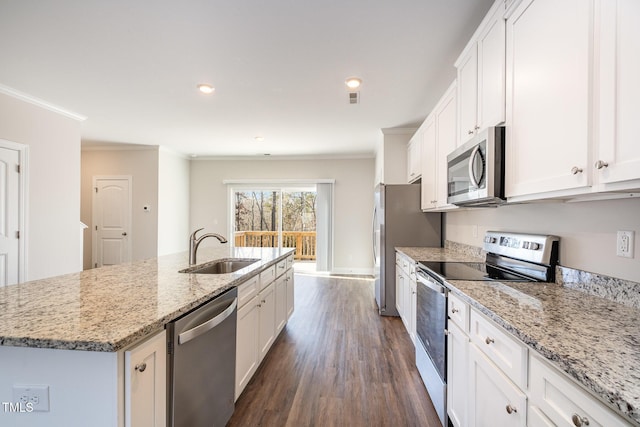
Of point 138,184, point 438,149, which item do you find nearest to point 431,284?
point 438,149

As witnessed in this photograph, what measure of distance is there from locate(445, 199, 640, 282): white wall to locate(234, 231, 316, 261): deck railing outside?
5.22 meters

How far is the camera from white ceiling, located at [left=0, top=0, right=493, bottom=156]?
1873 mm

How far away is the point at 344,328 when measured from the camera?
10.8ft

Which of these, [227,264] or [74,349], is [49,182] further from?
[74,349]

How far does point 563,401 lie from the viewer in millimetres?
817

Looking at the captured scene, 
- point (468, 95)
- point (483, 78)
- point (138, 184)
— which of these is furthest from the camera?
point (138, 184)

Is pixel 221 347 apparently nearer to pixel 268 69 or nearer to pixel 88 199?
pixel 268 69

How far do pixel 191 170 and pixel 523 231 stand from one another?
6537 mm

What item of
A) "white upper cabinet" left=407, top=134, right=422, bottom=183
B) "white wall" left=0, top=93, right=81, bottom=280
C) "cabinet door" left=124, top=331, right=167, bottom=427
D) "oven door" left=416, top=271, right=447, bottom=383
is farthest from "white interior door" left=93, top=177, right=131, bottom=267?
"oven door" left=416, top=271, right=447, bottom=383

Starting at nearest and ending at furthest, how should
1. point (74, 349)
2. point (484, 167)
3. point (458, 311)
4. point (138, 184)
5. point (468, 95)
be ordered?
point (74, 349) < point (458, 311) < point (484, 167) < point (468, 95) < point (138, 184)

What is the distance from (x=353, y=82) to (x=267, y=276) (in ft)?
6.50

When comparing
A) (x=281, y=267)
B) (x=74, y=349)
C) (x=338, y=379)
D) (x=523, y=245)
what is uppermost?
(x=523, y=245)

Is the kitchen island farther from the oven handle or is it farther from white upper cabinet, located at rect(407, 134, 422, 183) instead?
white upper cabinet, located at rect(407, 134, 422, 183)

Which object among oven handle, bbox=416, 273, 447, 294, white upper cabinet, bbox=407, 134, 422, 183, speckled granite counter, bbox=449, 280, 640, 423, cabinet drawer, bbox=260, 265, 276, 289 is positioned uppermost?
white upper cabinet, bbox=407, 134, 422, 183
